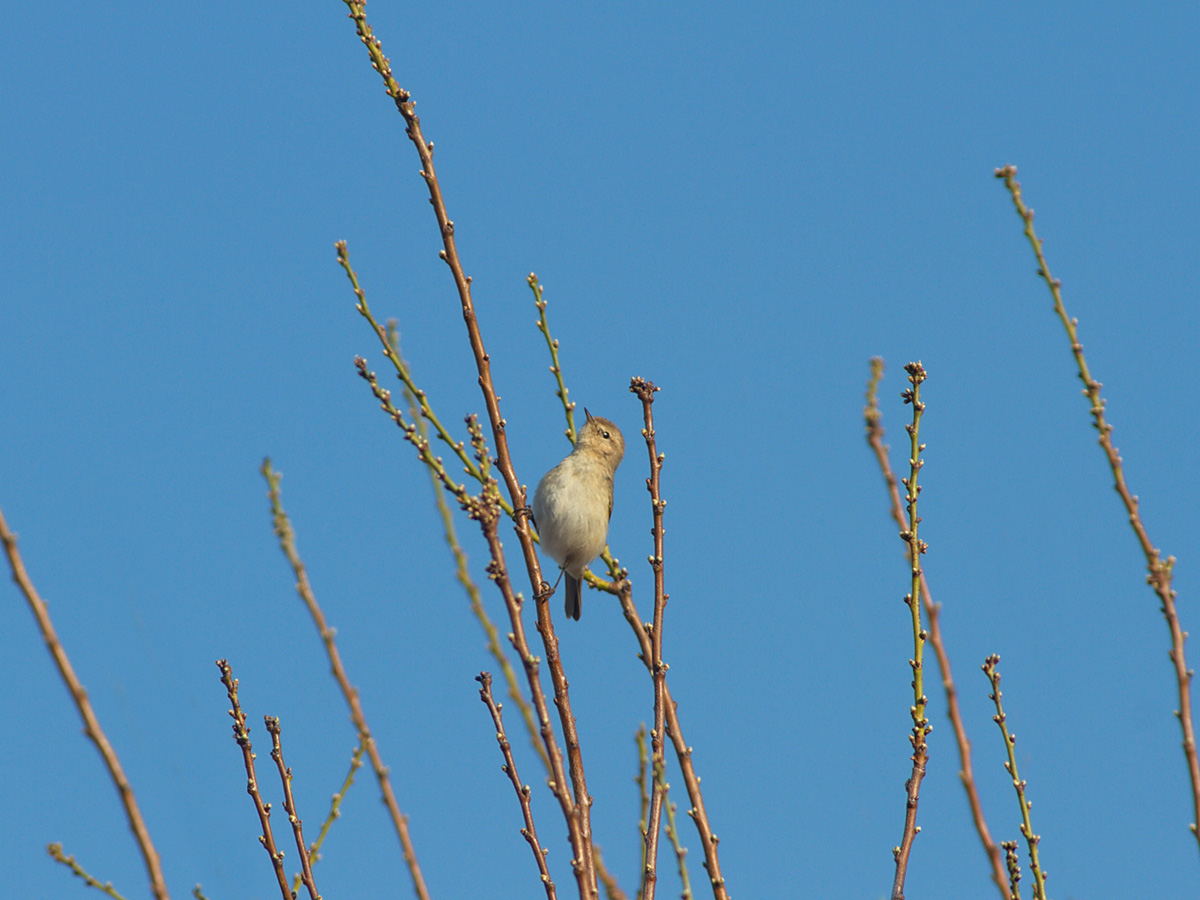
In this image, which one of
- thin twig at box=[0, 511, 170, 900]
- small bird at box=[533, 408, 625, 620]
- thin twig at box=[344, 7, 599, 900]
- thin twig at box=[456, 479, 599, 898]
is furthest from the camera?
small bird at box=[533, 408, 625, 620]

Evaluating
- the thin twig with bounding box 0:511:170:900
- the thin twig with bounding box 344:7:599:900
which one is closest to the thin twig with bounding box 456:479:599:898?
the thin twig with bounding box 344:7:599:900

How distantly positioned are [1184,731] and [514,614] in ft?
6.31

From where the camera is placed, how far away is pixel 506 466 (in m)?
4.31

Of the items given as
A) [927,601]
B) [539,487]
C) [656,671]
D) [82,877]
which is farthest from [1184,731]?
[539,487]

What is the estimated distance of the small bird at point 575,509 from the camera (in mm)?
8797

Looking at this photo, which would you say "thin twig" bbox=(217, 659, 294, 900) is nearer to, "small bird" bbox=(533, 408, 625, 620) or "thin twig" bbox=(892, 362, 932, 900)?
"thin twig" bbox=(892, 362, 932, 900)

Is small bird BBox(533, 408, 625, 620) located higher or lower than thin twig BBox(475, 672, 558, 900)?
higher

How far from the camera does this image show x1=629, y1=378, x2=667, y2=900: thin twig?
379 cm

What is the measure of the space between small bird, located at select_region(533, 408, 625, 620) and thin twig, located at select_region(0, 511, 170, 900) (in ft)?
20.0

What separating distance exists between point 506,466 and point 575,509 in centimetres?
452

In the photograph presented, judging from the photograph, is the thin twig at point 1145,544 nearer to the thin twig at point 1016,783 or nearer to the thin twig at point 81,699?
the thin twig at point 1016,783

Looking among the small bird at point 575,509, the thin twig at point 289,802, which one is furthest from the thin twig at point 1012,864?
the small bird at point 575,509

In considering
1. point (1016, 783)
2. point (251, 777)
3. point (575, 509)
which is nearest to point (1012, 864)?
point (1016, 783)

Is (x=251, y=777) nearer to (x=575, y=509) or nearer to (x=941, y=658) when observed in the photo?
(x=941, y=658)
